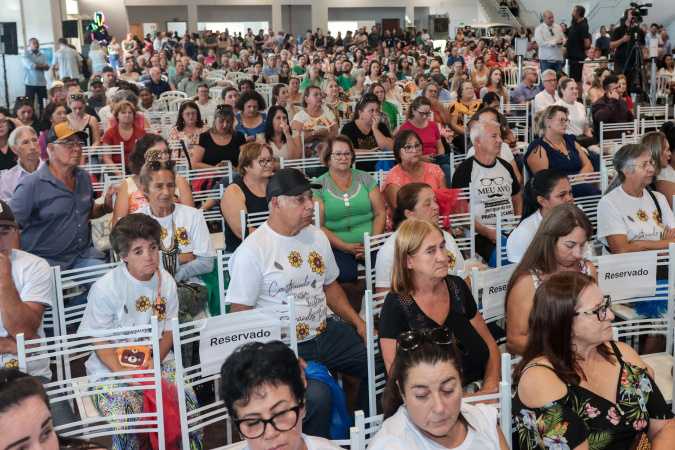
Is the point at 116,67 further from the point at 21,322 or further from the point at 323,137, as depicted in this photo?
the point at 21,322

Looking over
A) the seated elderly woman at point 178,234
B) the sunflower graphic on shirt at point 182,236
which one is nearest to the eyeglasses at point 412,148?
the seated elderly woman at point 178,234

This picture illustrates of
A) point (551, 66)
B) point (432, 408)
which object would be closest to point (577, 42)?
point (551, 66)

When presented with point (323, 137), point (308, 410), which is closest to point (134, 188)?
point (308, 410)

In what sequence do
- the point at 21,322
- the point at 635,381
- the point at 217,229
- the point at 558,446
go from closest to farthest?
the point at 558,446 → the point at 635,381 → the point at 21,322 → the point at 217,229

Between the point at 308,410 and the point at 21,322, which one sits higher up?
the point at 21,322

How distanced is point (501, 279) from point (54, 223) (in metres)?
2.51

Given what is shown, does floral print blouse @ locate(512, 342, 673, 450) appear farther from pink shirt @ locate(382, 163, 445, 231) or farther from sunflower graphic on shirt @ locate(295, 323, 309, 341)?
pink shirt @ locate(382, 163, 445, 231)

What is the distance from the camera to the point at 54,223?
13.7 feet

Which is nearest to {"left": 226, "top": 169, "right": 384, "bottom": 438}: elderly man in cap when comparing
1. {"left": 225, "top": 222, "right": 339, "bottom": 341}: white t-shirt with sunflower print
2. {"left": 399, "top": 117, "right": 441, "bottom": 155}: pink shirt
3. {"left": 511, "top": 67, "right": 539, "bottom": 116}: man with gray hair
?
{"left": 225, "top": 222, "right": 339, "bottom": 341}: white t-shirt with sunflower print

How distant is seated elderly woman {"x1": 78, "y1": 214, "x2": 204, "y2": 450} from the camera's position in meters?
2.95

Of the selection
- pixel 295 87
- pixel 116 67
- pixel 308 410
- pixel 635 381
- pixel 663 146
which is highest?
pixel 116 67

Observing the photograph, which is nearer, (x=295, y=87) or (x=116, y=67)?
(x=295, y=87)

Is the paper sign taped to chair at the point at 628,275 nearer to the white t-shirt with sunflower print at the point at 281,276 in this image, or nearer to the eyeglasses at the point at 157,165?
the white t-shirt with sunflower print at the point at 281,276

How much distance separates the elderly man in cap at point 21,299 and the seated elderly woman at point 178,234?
71 centimetres
